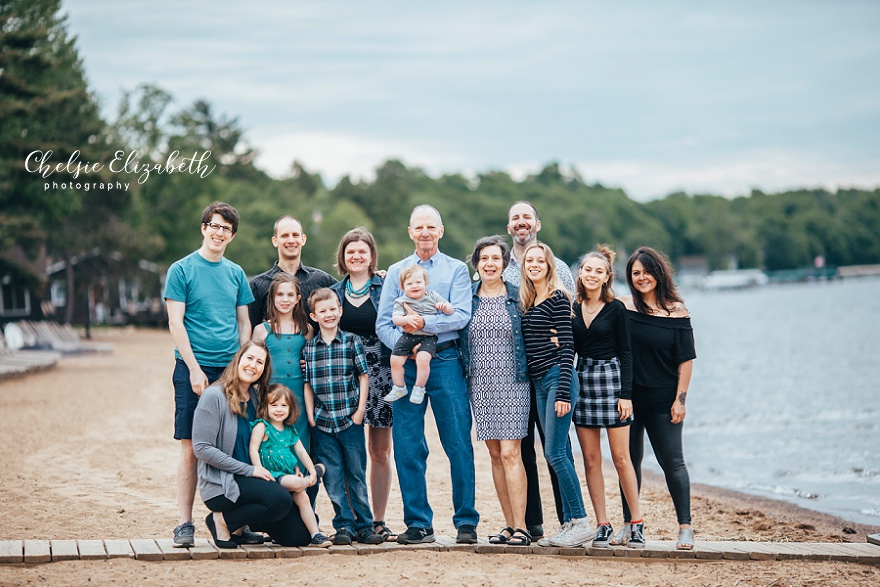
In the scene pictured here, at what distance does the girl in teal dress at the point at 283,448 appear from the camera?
20.1 ft

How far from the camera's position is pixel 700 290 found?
157m

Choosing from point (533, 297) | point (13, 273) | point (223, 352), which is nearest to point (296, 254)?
point (223, 352)

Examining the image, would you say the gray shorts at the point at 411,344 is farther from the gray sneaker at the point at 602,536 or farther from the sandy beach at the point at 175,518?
the gray sneaker at the point at 602,536

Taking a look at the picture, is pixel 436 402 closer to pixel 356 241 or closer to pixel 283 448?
pixel 283 448

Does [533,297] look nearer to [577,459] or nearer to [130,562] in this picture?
[130,562]

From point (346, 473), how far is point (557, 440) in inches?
59.5

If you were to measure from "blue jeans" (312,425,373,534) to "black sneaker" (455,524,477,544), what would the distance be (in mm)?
635

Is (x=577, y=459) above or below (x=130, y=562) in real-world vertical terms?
Result: below

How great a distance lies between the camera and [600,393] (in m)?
6.32

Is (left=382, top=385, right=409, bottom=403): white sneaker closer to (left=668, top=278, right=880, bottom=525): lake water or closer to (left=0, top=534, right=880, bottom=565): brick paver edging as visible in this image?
(left=0, top=534, right=880, bottom=565): brick paver edging

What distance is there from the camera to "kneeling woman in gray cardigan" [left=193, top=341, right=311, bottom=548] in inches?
236

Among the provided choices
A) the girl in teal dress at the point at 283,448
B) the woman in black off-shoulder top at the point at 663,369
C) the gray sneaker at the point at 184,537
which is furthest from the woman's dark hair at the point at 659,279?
the gray sneaker at the point at 184,537

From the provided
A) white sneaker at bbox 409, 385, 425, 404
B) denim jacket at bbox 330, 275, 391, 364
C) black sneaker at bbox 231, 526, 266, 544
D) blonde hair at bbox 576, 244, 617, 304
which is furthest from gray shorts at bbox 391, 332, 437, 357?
black sneaker at bbox 231, 526, 266, 544

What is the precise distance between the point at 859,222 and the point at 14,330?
581ft
